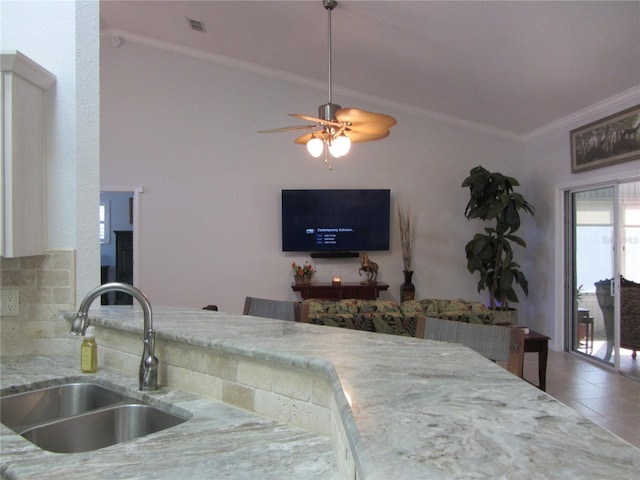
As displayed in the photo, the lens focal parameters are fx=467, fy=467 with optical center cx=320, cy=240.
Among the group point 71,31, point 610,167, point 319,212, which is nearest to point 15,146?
point 71,31

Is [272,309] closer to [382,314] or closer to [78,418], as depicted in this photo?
[382,314]

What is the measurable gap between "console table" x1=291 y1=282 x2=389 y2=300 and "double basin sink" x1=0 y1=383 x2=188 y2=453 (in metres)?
4.11

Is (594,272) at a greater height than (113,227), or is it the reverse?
(113,227)

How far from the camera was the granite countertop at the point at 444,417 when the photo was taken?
0.59 metres

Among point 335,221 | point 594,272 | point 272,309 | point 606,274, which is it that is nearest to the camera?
point 272,309

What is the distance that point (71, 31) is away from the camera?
1995 mm

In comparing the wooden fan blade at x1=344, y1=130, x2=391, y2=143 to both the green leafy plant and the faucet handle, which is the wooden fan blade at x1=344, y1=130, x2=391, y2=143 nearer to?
the faucet handle

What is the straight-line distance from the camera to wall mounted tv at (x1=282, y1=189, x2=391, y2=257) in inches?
234

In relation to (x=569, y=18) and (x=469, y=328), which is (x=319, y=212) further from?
(x=469, y=328)

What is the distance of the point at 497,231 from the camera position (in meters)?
5.34

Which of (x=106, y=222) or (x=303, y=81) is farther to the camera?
(x=106, y=222)

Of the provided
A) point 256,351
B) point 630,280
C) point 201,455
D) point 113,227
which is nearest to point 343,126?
point 256,351

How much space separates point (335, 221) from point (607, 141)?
3.04m

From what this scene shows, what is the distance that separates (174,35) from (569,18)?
4357 mm
